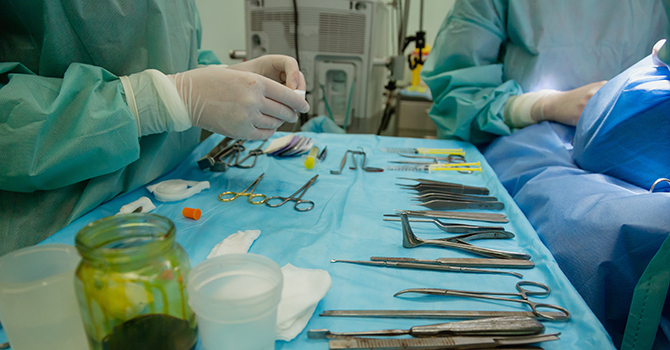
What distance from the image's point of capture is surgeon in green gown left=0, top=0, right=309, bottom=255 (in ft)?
2.33

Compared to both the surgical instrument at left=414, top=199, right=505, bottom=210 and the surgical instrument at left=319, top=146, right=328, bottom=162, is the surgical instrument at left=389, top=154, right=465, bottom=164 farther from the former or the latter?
the surgical instrument at left=414, top=199, right=505, bottom=210

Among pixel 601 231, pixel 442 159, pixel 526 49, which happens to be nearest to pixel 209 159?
pixel 442 159

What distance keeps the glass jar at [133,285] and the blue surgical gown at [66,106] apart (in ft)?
1.44

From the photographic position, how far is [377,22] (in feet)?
6.39

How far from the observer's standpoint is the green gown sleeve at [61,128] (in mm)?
681

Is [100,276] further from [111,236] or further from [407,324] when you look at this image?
[407,324]

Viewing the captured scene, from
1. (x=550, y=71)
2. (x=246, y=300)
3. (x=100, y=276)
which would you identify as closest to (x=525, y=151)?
(x=550, y=71)

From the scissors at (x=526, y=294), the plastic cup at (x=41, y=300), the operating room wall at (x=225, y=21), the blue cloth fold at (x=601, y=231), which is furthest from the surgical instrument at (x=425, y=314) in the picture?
the operating room wall at (x=225, y=21)

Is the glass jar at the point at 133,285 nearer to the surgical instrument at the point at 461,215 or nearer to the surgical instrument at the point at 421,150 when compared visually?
the surgical instrument at the point at 461,215

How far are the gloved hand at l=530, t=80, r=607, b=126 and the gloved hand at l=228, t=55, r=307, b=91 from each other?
955mm

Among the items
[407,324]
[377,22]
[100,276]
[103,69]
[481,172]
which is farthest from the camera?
[377,22]

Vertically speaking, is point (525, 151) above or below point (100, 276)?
below

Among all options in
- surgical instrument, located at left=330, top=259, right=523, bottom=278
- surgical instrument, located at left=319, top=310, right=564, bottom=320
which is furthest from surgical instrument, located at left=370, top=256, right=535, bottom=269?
surgical instrument, located at left=319, top=310, right=564, bottom=320

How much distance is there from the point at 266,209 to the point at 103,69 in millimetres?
507
